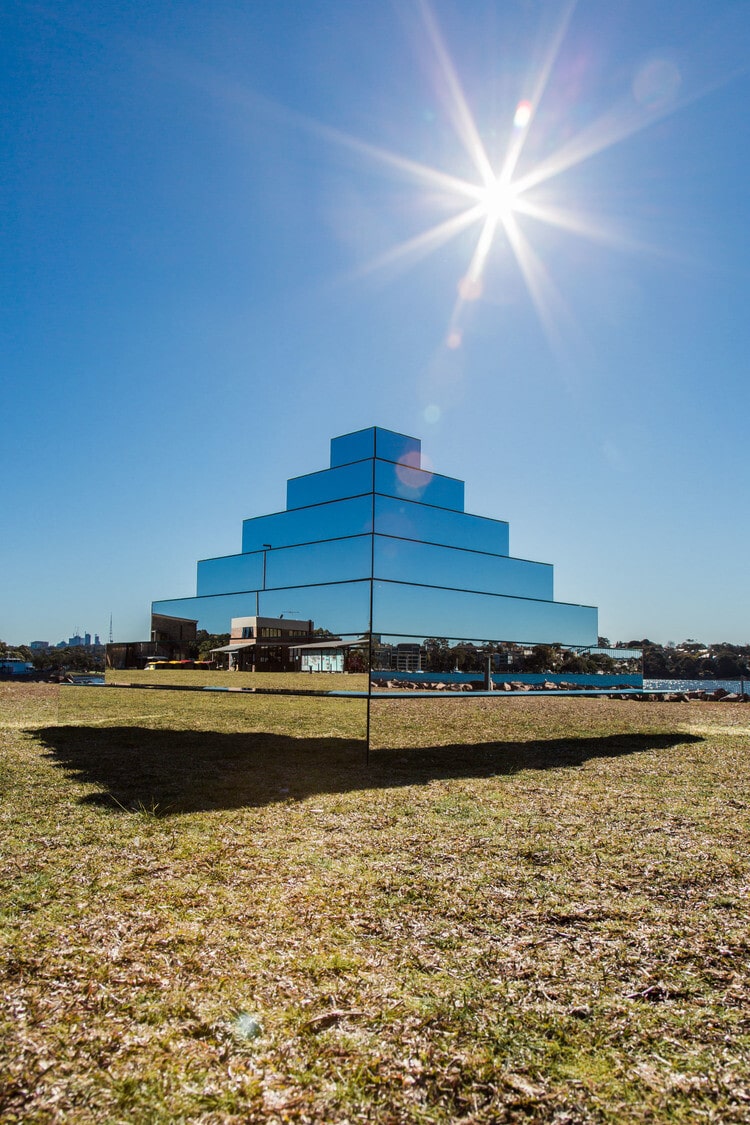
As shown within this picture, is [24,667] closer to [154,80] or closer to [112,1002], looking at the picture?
[154,80]

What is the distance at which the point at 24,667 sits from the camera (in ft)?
121

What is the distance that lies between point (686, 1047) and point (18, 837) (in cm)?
409

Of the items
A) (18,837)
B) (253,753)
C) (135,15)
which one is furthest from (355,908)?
(135,15)

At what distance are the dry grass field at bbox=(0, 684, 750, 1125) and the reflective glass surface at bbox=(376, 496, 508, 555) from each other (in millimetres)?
3731

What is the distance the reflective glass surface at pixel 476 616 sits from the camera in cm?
809

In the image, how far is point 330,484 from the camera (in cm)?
986

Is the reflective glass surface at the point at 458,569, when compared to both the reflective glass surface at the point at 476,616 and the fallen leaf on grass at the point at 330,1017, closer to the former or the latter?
the reflective glass surface at the point at 476,616

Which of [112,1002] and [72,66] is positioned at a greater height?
[72,66]

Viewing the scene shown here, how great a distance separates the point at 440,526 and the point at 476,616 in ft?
5.17

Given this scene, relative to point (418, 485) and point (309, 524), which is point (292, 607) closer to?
point (309, 524)

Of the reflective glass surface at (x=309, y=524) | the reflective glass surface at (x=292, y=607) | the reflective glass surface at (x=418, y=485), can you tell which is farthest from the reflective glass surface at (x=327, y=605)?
the reflective glass surface at (x=418, y=485)

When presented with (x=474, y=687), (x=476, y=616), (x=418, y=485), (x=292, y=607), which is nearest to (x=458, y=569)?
(x=476, y=616)

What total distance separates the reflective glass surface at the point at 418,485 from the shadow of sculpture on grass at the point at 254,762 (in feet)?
12.4

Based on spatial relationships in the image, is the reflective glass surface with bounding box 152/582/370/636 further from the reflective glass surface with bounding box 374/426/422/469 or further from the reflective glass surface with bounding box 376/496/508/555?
the reflective glass surface with bounding box 374/426/422/469
